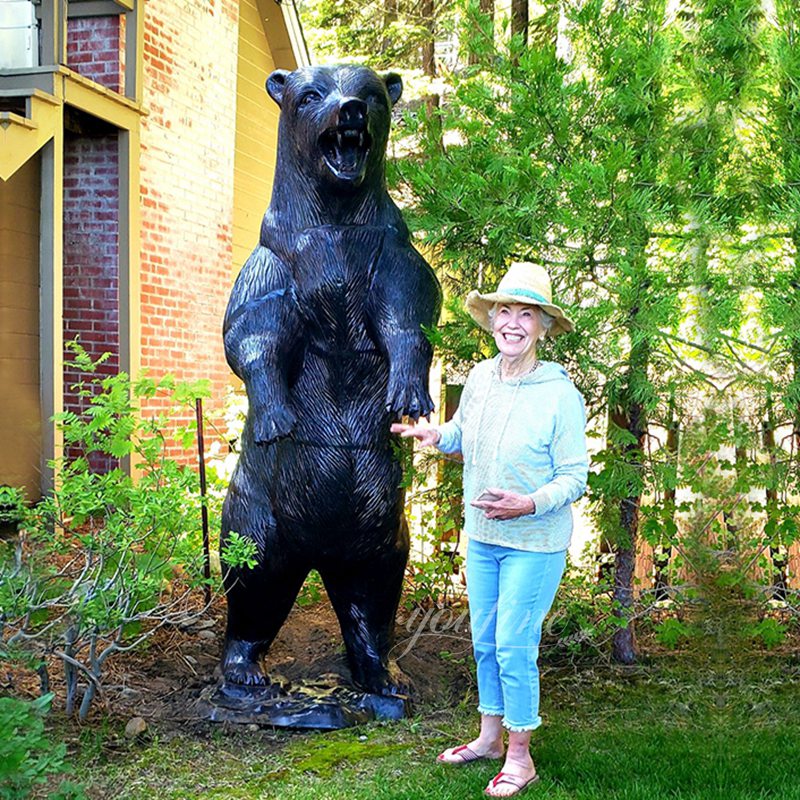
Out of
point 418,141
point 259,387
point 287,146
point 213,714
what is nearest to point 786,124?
point 418,141

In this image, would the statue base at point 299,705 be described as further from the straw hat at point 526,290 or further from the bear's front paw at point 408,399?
the straw hat at point 526,290

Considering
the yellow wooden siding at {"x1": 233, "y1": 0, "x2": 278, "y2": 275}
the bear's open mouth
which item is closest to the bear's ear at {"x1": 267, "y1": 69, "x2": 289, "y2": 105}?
the bear's open mouth

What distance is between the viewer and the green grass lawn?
2.98m

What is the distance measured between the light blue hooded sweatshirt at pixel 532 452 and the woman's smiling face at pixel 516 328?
0.09 metres

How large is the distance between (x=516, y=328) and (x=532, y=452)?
0.39m

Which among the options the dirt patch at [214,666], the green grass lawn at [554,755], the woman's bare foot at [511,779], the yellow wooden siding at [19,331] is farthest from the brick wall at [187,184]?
the woman's bare foot at [511,779]

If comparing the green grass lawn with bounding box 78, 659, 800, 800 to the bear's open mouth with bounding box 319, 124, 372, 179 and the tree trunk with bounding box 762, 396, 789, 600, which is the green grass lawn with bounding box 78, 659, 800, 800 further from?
the bear's open mouth with bounding box 319, 124, 372, 179

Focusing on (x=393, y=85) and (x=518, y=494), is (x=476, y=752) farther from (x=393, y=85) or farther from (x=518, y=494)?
(x=393, y=85)

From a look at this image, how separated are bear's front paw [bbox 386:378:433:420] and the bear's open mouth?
756 mm

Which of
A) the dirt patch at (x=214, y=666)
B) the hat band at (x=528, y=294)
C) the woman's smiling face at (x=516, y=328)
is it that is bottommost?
the dirt patch at (x=214, y=666)

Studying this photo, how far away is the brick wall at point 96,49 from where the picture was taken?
24.6ft

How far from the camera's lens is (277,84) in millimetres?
3748

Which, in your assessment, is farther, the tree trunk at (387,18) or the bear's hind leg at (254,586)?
the tree trunk at (387,18)

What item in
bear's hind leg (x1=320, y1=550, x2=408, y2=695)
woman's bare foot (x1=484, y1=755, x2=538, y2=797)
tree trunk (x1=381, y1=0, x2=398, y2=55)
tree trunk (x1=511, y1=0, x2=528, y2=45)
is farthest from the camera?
tree trunk (x1=381, y1=0, x2=398, y2=55)
